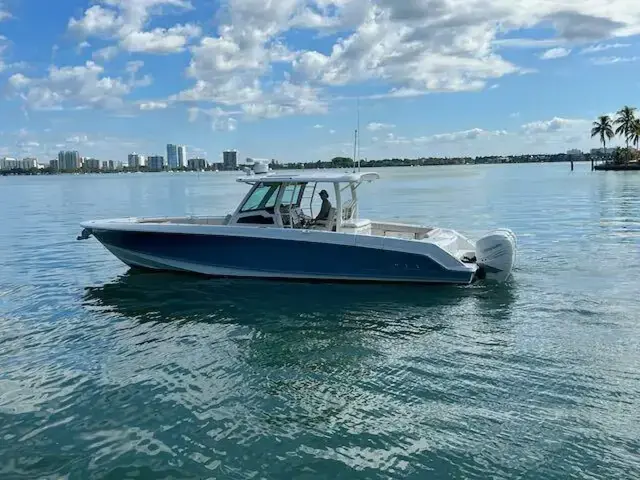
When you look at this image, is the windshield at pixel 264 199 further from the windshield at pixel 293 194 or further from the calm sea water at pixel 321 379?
the calm sea water at pixel 321 379

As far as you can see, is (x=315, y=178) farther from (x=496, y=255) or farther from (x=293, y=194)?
(x=496, y=255)

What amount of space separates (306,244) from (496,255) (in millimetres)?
4354

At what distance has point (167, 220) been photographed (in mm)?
16594

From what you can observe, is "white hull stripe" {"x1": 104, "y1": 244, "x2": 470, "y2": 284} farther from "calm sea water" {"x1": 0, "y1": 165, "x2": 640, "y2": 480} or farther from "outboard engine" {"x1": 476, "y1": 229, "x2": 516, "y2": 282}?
"outboard engine" {"x1": 476, "y1": 229, "x2": 516, "y2": 282}

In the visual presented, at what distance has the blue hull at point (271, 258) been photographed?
13.5m

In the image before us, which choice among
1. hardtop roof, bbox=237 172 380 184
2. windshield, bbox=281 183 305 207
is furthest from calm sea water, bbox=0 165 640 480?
hardtop roof, bbox=237 172 380 184

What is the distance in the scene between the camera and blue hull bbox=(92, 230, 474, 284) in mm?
13469

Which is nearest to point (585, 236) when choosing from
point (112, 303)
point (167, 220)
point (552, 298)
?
point (552, 298)

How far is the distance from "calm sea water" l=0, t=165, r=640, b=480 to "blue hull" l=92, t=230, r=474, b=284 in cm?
36

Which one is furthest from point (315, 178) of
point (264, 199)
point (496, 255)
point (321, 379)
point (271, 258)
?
point (321, 379)

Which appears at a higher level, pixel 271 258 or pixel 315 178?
pixel 315 178

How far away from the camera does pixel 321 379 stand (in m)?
8.17

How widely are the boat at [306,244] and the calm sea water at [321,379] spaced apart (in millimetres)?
417

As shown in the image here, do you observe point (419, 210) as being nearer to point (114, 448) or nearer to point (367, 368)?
point (367, 368)
